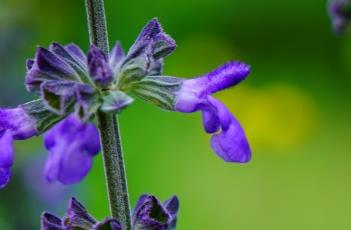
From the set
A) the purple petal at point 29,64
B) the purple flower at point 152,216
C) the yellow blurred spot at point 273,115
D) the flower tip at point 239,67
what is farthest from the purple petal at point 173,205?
the yellow blurred spot at point 273,115

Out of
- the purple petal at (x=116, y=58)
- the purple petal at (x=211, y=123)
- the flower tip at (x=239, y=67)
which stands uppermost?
the purple petal at (x=116, y=58)

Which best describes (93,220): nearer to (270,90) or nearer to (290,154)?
(290,154)

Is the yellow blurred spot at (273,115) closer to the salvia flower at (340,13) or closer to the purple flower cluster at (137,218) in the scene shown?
the salvia flower at (340,13)

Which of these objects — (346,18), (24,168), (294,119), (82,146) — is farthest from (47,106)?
(294,119)

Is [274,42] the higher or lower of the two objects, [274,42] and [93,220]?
the higher

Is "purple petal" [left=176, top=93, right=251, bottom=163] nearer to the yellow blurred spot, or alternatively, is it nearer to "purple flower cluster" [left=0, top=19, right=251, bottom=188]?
"purple flower cluster" [left=0, top=19, right=251, bottom=188]

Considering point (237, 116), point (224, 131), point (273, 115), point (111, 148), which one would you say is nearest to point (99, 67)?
point (111, 148)
